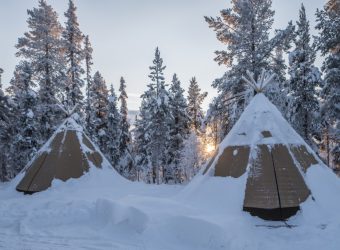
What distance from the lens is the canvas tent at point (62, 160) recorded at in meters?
18.3

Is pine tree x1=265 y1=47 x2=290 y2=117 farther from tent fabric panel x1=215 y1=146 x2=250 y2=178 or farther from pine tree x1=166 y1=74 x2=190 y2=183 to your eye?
pine tree x1=166 y1=74 x2=190 y2=183

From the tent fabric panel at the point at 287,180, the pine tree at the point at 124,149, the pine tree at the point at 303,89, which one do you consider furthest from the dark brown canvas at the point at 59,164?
the pine tree at the point at 124,149

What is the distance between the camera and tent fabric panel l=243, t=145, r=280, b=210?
1080cm

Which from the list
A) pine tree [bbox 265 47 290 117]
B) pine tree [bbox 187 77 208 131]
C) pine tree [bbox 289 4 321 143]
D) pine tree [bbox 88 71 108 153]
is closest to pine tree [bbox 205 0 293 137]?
pine tree [bbox 265 47 290 117]

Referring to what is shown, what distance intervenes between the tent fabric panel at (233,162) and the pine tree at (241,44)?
18.3 ft

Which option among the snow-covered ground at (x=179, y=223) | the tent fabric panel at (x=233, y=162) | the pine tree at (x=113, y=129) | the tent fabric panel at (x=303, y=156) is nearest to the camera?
the snow-covered ground at (x=179, y=223)

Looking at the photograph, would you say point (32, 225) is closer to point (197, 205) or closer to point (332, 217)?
point (197, 205)

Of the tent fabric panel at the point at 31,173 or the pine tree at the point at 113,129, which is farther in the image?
the pine tree at the point at 113,129

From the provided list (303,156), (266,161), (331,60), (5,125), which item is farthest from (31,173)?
(331,60)

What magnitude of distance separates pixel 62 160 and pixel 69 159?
401 millimetres

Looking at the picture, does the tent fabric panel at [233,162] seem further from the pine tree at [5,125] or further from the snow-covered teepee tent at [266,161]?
the pine tree at [5,125]

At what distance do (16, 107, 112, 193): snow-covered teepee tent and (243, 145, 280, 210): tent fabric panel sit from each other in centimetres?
1088

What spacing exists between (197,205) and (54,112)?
18779mm

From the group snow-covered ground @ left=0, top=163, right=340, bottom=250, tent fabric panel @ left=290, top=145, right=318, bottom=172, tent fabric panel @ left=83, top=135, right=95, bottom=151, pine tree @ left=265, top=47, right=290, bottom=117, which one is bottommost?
snow-covered ground @ left=0, top=163, right=340, bottom=250
